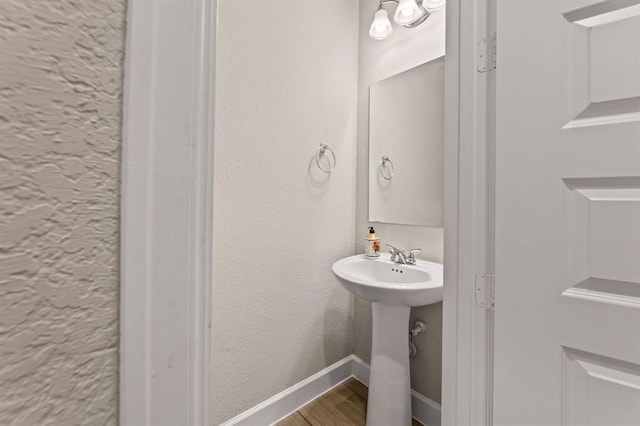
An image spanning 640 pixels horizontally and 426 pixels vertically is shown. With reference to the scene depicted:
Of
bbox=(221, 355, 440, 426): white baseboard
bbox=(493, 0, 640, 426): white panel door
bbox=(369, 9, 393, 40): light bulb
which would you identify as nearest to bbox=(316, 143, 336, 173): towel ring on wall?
bbox=(369, 9, 393, 40): light bulb

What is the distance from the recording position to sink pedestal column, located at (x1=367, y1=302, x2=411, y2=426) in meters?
1.29

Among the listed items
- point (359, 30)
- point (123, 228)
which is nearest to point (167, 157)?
point (123, 228)

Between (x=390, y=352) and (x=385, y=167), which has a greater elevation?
(x=385, y=167)

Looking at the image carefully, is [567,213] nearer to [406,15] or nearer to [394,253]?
[394,253]

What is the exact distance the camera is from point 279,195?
1475 mm

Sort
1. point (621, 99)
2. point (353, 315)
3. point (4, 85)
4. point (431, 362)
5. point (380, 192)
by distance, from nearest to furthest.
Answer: point (4, 85)
point (621, 99)
point (431, 362)
point (380, 192)
point (353, 315)

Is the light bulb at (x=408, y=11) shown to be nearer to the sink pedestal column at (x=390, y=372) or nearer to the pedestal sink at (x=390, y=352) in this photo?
the pedestal sink at (x=390, y=352)

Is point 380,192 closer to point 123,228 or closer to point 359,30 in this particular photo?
point 359,30

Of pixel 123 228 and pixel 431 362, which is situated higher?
pixel 123 228

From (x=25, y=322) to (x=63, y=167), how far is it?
0.37 feet

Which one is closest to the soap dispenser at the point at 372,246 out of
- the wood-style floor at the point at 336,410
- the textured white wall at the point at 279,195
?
the textured white wall at the point at 279,195

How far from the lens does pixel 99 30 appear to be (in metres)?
0.24

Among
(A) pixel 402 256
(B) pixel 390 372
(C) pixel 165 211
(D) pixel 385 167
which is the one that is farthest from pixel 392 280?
(C) pixel 165 211

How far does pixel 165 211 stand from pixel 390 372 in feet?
4.51
